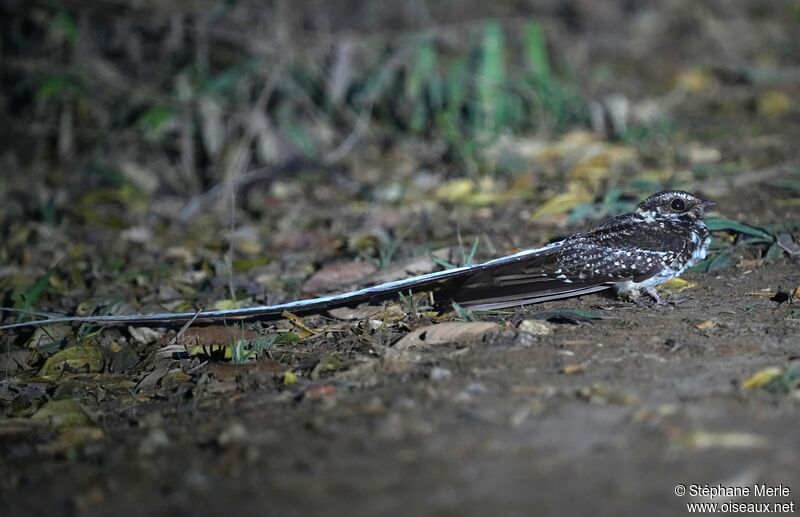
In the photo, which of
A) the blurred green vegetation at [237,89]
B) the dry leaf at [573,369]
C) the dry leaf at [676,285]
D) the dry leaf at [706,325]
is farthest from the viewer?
the blurred green vegetation at [237,89]

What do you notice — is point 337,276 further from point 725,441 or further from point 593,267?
point 725,441

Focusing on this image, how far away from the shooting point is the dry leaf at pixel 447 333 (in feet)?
14.6

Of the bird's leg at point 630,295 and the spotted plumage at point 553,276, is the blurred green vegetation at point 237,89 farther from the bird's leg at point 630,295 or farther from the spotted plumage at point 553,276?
the bird's leg at point 630,295

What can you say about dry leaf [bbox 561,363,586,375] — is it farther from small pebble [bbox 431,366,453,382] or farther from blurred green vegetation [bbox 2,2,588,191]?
blurred green vegetation [bbox 2,2,588,191]

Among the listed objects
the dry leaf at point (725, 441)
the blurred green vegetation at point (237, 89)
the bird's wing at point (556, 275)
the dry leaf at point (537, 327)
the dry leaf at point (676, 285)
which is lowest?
the dry leaf at point (676, 285)

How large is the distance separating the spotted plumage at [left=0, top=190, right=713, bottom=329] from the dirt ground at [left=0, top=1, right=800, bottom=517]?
10 centimetres

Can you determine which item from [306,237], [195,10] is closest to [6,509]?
[306,237]

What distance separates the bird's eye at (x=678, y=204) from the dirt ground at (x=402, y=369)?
34 cm

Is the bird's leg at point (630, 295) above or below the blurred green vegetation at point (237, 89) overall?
below

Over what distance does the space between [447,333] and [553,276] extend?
27.1 inches

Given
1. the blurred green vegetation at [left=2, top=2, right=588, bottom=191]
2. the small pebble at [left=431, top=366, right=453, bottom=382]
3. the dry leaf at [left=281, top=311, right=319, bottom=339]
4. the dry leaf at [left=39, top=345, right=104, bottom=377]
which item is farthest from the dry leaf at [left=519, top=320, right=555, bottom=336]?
the blurred green vegetation at [left=2, top=2, right=588, bottom=191]

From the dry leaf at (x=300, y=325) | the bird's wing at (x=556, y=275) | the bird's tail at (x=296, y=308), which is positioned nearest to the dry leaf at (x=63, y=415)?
the bird's tail at (x=296, y=308)

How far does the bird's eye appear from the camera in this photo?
17.3 ft

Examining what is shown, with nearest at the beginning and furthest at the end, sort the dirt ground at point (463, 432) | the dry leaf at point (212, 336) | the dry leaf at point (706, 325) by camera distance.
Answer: the dirt ground at point (463, 432), the dry leaf at point (706, 325), the dry leaf at point (212, 336)
